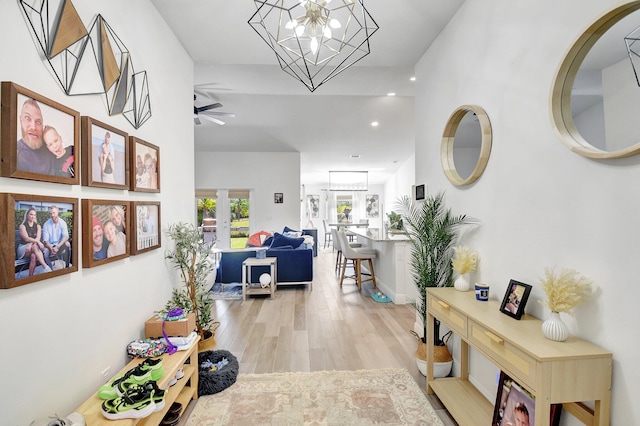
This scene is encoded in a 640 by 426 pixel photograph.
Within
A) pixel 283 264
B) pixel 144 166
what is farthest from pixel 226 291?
pixel 144 166

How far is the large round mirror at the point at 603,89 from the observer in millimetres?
1136

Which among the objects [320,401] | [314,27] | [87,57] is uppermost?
[314,27]

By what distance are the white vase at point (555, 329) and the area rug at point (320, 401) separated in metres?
1.03

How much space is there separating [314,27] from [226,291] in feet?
14.4

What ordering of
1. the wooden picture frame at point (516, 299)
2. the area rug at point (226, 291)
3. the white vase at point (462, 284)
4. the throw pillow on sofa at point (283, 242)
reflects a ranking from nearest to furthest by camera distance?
the wooden picture frame at point (516, 299) → the white vase at point (462, 284) → the area rug at point (226, 291) → the throw pillow on sofa at point (283, 242)

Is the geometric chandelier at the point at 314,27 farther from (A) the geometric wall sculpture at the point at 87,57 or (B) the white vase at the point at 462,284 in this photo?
(B) the white vase at the point at 462,284

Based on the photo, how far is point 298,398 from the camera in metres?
2.20

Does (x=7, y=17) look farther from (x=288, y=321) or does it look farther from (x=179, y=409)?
(x=288, y=321)

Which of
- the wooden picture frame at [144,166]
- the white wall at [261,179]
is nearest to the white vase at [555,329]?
the wooden picture frame at [144,166]

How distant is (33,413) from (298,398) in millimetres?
1492

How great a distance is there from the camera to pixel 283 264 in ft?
16.7

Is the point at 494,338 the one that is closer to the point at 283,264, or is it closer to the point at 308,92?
the point at 283,264

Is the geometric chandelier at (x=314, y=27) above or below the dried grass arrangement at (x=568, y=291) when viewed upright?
above

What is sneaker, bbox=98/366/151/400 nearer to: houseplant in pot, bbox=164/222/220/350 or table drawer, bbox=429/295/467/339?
houseplant in pot, bbox=164/222/220/350
